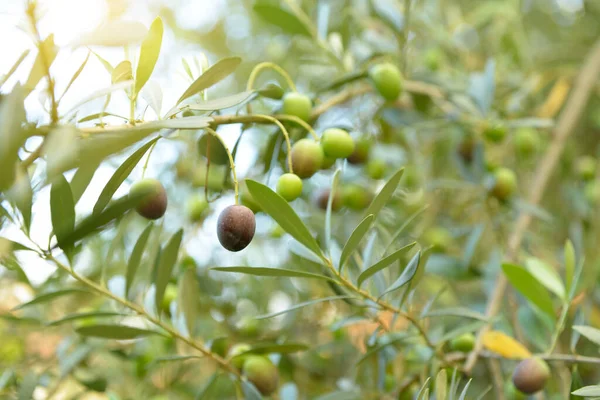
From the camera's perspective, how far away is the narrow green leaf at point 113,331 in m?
0.99

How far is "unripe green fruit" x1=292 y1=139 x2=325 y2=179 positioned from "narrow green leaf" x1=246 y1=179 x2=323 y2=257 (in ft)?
0.52

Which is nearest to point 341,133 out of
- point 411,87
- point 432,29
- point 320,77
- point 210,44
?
point 411,87

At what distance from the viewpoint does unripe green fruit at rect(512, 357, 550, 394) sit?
1.04m

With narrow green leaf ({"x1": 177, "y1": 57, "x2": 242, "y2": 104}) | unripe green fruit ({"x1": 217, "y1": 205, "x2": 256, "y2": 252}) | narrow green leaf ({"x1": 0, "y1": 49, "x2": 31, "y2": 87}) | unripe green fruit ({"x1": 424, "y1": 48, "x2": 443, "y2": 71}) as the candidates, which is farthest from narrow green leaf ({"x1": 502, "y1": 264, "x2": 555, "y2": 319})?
unripe green fruit ({"x1": 424, "y1": 48, "x2": 443, "y2": 71})

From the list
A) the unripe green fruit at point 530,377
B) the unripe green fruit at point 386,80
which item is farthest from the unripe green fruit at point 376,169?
the unripe green fruit at point 530,377

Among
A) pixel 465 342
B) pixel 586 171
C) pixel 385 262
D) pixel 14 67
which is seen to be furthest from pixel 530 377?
pixel 586 171

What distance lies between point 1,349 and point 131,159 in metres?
1.33

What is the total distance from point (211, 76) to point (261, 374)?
624mm

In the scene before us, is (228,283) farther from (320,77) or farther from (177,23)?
(177,23)

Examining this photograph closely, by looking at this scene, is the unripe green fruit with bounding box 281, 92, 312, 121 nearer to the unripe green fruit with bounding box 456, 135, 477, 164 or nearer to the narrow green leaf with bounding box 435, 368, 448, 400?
the narrow green leaf with bounding box 435, 368, 448, 400

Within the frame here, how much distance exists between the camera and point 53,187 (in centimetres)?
76

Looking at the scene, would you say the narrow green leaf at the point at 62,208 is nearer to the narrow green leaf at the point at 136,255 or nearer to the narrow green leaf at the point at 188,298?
the narrow green leaf at the point at 136,255

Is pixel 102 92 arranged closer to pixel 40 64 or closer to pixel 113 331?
pixel 40 64

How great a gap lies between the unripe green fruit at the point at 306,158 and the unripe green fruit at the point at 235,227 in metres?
0.17
